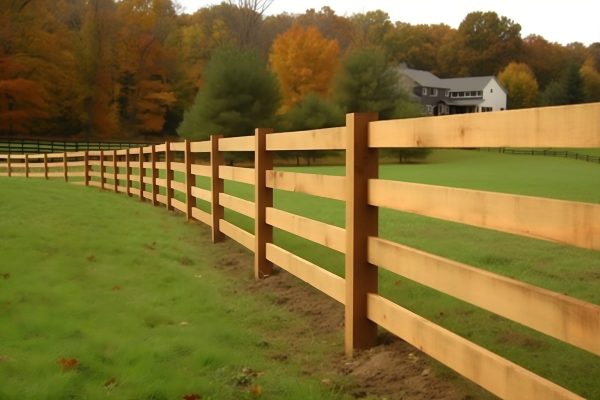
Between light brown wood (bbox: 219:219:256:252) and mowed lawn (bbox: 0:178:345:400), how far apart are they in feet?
0.79

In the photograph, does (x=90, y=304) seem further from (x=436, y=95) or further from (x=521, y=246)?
(x=436, y=95)

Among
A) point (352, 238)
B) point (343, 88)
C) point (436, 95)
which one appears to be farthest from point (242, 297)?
point (436, 95)

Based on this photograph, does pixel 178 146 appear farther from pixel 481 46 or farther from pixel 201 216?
pixel 481 46

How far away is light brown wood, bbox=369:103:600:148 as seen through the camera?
2.28 m

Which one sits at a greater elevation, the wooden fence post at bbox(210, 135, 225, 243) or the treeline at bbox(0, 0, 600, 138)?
the treeline at bbox(0, 0, 600, 138)

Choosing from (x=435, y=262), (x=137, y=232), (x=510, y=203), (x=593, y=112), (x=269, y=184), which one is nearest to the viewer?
(x=593, y=112)

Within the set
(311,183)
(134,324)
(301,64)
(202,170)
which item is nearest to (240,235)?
(311,183)

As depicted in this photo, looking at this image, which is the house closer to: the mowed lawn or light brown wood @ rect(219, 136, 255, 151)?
light brown wood @ rect(219, 136, 255, 151)

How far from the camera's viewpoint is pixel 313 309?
5012 mm

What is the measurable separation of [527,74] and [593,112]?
96840mm

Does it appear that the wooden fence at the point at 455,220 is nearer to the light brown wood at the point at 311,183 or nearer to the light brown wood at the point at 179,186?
the light brown wood at the point at 311,183

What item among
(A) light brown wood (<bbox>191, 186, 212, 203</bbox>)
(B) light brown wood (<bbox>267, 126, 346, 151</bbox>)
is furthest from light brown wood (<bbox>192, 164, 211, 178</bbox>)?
(B) light brown wood (<bbox>267, 126, 346, 151</bbox>)

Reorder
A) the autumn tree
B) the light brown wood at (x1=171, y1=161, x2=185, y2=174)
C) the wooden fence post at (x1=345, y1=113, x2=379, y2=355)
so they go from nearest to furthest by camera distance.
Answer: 1. the wooden fence post at (x1=345, y1=113, x2=379, y2=355)
2. the light brown wood at (x1=171, y1=161, x2=185, y2=174)
3. the autumn tree

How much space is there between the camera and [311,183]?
16.2 ft
